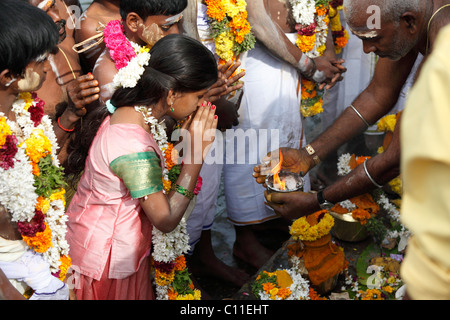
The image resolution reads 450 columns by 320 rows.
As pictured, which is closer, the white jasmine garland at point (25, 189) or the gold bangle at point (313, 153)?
the white jasmine garland at point (25, 189)

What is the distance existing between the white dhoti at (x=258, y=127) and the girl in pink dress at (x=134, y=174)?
1473 mm

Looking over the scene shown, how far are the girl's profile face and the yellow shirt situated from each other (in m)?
1.82

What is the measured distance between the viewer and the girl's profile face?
8.64ft

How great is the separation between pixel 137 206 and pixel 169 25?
4.16 feet

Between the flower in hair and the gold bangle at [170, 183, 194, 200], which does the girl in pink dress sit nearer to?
the gold bangle at [170, 183, 194, 200]

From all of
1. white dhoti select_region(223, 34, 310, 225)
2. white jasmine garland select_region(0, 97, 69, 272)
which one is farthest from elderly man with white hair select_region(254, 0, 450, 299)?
white jasmine garland select_region(0, 97, 69, 272)

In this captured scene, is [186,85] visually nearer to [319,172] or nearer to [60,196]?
[60,196]

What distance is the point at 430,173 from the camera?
87cm

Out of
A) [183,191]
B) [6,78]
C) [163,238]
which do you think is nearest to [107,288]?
[163,238]

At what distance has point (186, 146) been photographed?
8.95 ft

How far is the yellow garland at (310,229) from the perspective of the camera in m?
3.09

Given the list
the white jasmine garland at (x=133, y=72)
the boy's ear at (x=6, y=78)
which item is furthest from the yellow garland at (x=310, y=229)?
the boy's ear at (x=6, y=78)

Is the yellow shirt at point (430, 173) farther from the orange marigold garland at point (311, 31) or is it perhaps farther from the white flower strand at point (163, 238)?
the orange marigold garland at point (311, 31)
